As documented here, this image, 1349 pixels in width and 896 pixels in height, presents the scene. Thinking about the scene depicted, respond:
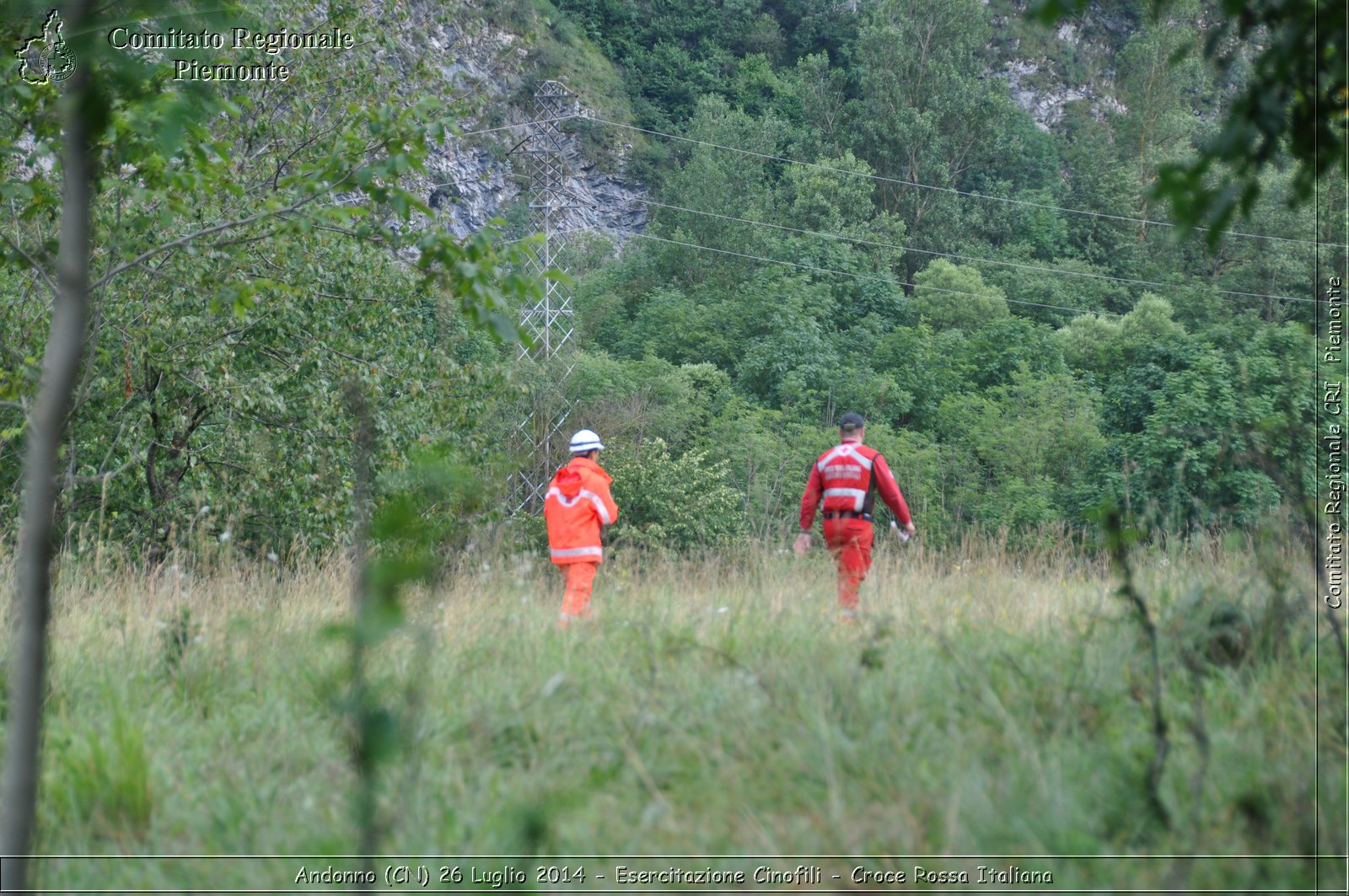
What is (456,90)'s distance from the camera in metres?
15.0

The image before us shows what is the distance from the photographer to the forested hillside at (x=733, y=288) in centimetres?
896

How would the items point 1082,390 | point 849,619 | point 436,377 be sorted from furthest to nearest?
point 1082,390
point 436,377
point 849,619

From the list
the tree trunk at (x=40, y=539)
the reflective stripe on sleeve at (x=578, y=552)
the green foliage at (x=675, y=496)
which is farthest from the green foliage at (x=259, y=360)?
the green foliage at (x=675, y=496)

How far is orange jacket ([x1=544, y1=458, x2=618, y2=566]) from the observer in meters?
8.43

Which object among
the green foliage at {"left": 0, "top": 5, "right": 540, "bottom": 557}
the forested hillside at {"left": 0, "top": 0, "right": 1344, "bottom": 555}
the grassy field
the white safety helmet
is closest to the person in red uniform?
the forested hillside at {"left": 0, "top": 0, "right": 1344, "bottom": 555}

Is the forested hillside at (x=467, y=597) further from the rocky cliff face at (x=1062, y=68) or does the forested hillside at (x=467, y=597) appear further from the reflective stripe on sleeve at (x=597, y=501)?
the rocky cliff face at (x=1062, y=68)

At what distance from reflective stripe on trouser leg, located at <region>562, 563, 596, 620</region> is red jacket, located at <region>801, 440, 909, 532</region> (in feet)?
5.33

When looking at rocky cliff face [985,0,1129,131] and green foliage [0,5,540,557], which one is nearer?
green foliage [0,5,540,557]

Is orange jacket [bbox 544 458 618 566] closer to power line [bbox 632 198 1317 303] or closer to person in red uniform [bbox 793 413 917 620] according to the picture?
person in red uniform [bbox 793 413 917 620]

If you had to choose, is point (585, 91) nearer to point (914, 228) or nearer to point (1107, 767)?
point (914, 228)

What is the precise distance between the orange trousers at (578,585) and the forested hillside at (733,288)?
213 centimetres

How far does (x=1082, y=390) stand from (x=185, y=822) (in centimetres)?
4633

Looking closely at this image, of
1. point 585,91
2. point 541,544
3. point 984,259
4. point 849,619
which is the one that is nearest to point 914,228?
point 984,259

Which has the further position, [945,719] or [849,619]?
[849,619]
